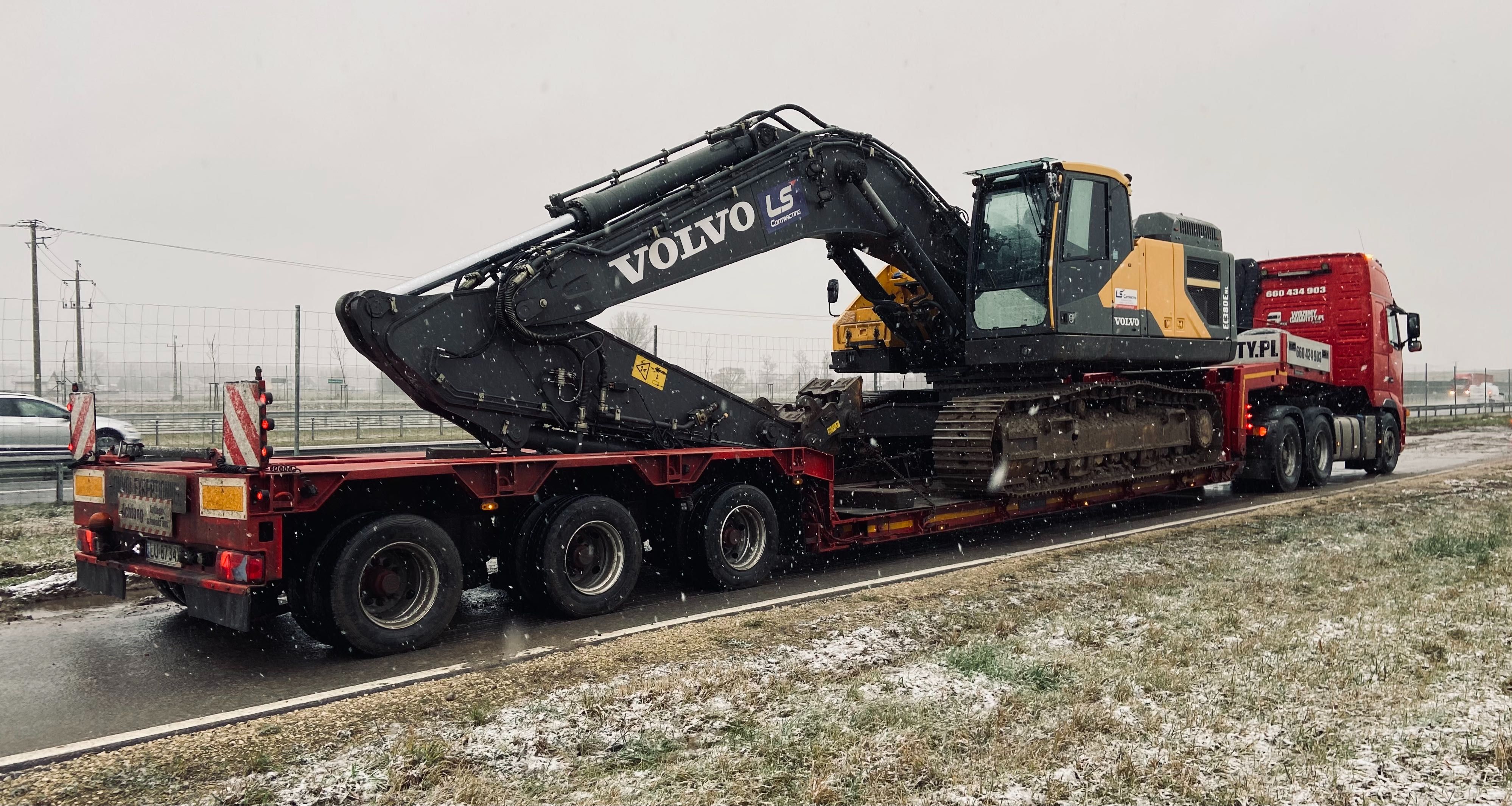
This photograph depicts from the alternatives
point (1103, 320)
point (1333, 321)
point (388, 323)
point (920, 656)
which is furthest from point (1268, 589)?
point (1333, 321)

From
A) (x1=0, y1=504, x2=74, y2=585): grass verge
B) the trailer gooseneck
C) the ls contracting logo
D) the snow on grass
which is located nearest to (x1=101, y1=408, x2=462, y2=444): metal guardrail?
(x1=0, y1=504, x2=74, y2=585): grass verge

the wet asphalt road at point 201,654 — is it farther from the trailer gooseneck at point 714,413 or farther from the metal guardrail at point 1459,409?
the metal guardrail at point 1459,409

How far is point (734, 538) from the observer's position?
26.7 feet

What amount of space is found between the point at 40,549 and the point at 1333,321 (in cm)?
1744

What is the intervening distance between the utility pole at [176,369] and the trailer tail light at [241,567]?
1253 cm

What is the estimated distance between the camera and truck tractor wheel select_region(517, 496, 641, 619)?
6781 mm

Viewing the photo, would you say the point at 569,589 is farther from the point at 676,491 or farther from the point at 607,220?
the point at 607,220

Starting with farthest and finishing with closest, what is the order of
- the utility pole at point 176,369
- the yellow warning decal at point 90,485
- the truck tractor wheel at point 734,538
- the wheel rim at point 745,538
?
the utility pole at point 176,369 → the wheel rim at point 745,538 → the truck tractor wheel at point 734,538 → the yellow warning decal at point 90,485

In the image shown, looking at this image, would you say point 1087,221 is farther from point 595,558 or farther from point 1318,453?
point 1318,453

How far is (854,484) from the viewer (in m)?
10.0

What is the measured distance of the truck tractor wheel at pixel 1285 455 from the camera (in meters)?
14.0

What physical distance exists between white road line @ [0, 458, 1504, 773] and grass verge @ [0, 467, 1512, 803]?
239 millimetres

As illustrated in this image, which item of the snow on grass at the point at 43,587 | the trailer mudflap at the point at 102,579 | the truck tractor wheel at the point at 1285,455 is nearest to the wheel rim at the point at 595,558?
the trailer mudflap at the point at 102,579

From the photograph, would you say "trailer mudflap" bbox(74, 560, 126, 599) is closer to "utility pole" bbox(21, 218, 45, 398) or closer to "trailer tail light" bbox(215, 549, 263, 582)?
"trailer tail light" bbox(215, 549, 263, 582)
